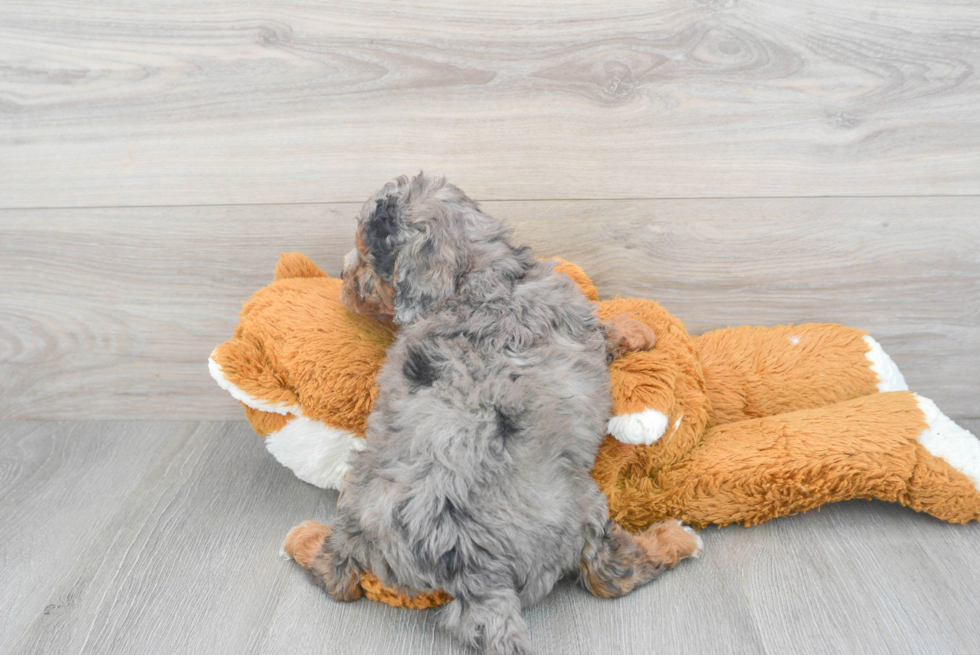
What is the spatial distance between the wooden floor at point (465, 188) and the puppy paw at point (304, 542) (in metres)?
0.05

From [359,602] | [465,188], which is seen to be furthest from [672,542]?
[465,188]

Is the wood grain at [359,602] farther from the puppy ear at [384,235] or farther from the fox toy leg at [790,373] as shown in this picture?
the puppy ear at [384,235]

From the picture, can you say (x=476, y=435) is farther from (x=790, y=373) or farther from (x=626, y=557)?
(x=790, y=373)

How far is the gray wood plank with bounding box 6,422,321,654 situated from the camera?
138 centimetres

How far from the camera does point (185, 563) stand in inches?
61.3

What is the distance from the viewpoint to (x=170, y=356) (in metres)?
2.03

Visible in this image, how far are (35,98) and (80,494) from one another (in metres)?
1.09

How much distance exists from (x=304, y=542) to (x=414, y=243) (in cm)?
73

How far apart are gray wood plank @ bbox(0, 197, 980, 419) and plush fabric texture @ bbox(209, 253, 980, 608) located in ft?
0.61

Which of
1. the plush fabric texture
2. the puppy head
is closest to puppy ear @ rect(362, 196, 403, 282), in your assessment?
the puppy head

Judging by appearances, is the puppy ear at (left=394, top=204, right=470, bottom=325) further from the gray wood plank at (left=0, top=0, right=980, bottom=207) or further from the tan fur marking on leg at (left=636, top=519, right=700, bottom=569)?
the tan fur marking on leg at (left=636, top=519, right=700, bottom=569)

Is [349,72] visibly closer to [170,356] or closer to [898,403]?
[170,356]

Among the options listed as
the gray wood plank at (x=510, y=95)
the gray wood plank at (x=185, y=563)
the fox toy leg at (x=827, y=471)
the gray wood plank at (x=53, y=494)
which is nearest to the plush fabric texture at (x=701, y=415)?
the fox toy leg at (x=827, y=471)

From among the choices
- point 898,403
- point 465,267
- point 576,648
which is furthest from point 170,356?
point 898,403
